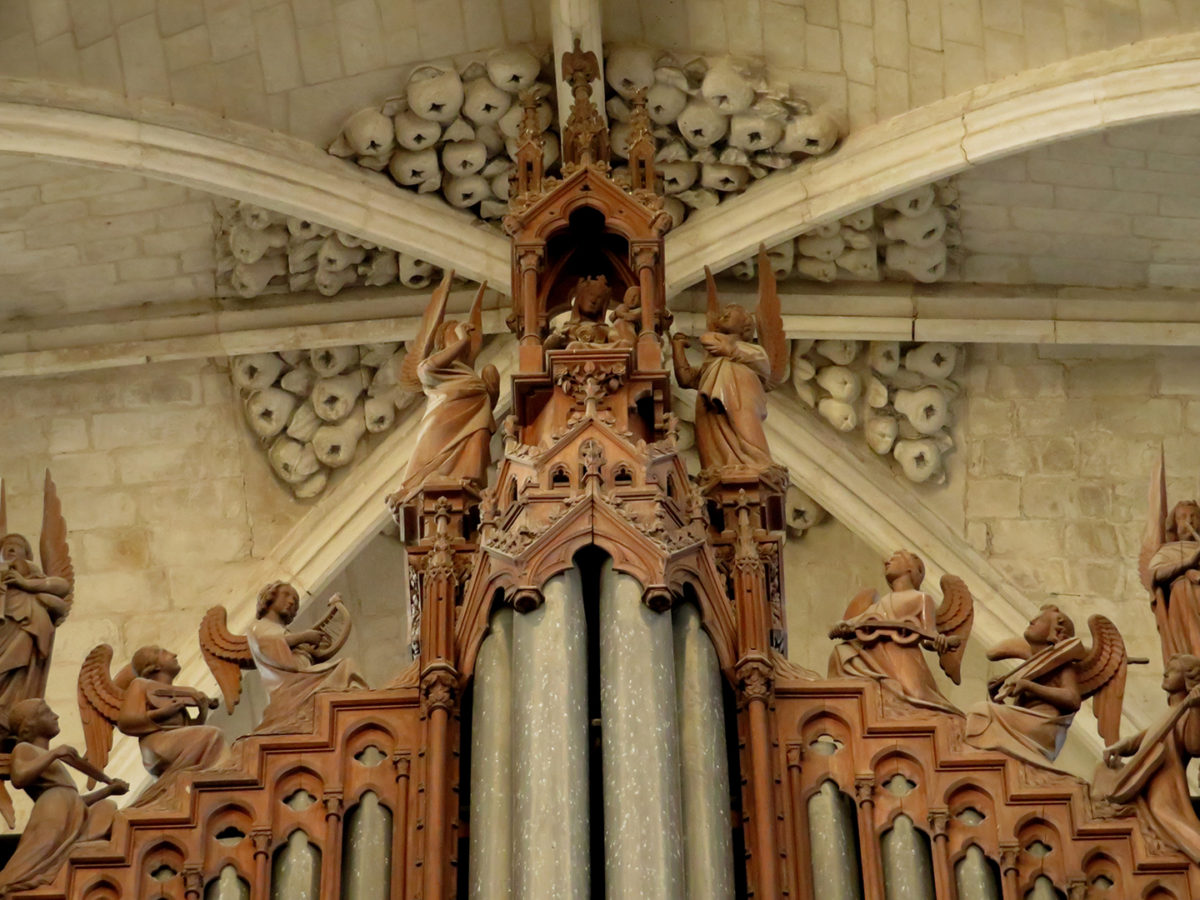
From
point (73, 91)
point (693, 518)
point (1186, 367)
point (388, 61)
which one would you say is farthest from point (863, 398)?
point (693, 518)

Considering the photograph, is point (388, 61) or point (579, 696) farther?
point (388, 61)

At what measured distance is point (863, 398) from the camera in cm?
1303

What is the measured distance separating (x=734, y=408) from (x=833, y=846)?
5.54 ft

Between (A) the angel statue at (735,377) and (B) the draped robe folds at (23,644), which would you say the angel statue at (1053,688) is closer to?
(A) the angel statue at (735,377)

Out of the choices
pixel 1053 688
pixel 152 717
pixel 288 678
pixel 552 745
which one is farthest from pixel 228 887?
pixel 1053 688

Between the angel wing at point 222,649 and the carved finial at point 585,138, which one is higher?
the carved finial at point 585,138

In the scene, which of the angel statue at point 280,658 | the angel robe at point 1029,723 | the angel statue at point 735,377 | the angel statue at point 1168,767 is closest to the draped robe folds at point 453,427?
the angel statue at point 280,658

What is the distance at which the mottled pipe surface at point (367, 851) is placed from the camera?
789 cm

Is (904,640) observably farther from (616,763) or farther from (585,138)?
(585,138)

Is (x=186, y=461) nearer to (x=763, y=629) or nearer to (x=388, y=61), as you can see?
(x=388, y=61)

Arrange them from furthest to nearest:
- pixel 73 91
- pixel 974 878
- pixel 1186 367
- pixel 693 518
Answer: pixel 1186 367 < pixel 73 91 < pixel 693 518 < pixel 974 878

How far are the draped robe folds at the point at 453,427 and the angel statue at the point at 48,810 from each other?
143 cm

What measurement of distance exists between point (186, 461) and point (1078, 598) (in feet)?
12.6

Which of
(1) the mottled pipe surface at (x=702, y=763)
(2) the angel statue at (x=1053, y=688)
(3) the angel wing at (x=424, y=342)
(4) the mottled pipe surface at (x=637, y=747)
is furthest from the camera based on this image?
(3) the angel wing at (x=424, y=342)
